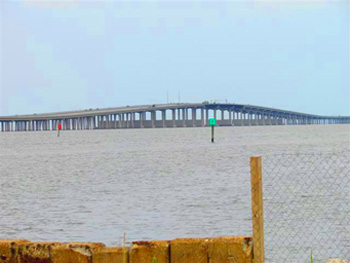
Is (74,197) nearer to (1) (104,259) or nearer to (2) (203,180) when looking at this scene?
(2) (203,180)

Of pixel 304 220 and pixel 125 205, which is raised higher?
pixel 125 205

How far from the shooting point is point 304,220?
17781 millimetres

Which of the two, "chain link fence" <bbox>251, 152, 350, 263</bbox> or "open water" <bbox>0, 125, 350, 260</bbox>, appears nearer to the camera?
"chain link fence" <bbox>251, 152, 350, 263</bbox>

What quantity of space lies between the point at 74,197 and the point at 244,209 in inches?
317

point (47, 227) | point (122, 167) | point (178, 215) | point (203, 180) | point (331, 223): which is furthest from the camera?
point (122, 167)

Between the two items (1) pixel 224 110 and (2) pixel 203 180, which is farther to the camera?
(1) pixel 224 110

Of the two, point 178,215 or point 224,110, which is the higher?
point 224,110

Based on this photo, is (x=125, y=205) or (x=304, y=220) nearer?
(x=304, y=220)

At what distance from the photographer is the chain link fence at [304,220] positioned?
12914mm

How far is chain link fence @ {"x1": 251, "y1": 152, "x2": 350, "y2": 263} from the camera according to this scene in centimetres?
1291

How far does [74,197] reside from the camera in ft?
85.8

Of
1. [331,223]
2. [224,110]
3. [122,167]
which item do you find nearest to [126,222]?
[331,223]

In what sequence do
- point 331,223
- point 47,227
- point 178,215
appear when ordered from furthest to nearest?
point 178,215
point 47,227
point 331,223

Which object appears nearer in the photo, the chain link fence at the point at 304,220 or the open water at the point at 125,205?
the chain link fence at the point at 304,220
